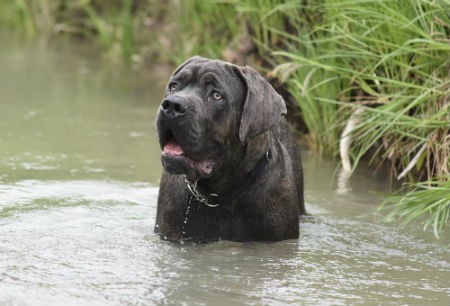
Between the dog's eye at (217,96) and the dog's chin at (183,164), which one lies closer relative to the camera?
the dog's chin at (183,164)

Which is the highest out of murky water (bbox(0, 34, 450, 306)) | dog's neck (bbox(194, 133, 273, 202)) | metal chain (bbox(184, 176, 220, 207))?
dog's neck (bbox(194, 133, 273, 202))

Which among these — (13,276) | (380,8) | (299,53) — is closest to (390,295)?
(13,276)

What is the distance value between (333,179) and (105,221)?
2.03m

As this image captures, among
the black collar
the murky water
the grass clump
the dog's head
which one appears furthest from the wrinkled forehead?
the grass clump

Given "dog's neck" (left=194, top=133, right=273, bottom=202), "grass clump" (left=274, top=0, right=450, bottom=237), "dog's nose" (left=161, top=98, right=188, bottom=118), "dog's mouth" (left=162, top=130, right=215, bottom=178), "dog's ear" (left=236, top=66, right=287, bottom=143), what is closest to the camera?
"dog's nose" (left=161, top=98, right=188, bottom=118)

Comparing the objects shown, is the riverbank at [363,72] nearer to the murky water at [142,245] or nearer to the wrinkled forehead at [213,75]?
the murky water at [142,245]

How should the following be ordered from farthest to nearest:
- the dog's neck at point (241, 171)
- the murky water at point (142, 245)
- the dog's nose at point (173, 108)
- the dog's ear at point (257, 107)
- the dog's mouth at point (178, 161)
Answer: the dog's neck at point (241, 171), the dog's ear at point (257, 107), the dog's mouth at point (178, 161), the dog's nose at point (173, 108), the murky water at point (142, 245)

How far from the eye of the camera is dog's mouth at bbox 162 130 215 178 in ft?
16.4

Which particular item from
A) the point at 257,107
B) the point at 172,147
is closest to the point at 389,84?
the point at 257,107

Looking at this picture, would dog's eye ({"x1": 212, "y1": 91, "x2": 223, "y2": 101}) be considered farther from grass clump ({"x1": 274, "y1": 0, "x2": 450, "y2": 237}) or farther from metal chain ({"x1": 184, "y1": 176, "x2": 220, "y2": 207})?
grass clump ({"x1": 274, "y1": 0, "x2": 450, "y2": 237})

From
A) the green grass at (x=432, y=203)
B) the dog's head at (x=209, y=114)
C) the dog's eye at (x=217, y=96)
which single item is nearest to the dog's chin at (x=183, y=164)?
the dog's head at (x=209, y=114)

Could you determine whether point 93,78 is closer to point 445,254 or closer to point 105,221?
point 105,221

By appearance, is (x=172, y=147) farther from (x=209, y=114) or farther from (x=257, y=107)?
(x=257, y=107)

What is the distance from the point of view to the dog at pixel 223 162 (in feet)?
16.5
